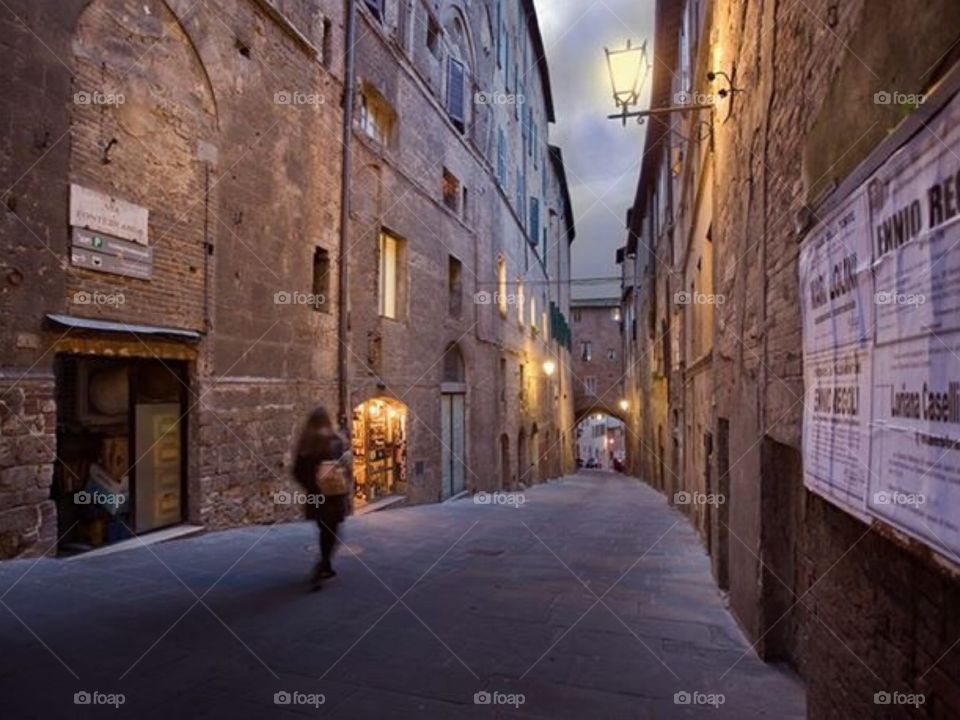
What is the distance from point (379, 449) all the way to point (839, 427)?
38.0 ft

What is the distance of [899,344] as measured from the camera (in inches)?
87.0

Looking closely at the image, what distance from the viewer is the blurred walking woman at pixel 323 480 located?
246 inches

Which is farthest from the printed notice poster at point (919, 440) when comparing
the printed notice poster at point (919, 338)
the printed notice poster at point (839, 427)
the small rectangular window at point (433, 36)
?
the small rectangular window at point (433, 36)

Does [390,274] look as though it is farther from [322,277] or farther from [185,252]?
[185,252]

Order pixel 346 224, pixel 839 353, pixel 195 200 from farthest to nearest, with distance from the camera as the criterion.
Answer: pixel 346 224, pixel 195 200, pixel 839 353

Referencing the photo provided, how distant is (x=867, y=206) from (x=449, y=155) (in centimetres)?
1571

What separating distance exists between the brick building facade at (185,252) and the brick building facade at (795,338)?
21.4 feet

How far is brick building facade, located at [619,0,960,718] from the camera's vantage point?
7.71ft

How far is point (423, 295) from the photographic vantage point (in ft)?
49.9

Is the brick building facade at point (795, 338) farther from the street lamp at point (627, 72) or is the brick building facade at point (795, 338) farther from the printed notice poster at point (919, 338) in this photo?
the street lamp at point (627, 72)

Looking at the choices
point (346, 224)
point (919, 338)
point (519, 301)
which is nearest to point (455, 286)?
point (346, 224)

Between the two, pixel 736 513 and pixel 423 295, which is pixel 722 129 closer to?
pixel 736 513

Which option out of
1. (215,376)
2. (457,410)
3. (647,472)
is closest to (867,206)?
(215,376)

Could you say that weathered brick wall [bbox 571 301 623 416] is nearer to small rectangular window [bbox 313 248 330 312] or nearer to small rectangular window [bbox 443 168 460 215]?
small rectangular window [bbox 443 168 460 215]
